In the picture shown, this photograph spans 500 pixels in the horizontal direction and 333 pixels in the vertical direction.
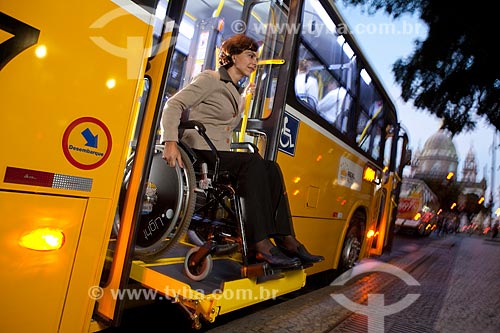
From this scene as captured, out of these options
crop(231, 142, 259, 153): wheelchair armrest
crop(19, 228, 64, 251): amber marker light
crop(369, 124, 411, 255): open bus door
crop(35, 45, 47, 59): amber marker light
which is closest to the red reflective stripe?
crop(19, 228, 64, 251): amber marker light

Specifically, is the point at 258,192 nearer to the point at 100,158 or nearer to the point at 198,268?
the point at 198,268

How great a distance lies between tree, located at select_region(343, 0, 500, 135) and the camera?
7496mm

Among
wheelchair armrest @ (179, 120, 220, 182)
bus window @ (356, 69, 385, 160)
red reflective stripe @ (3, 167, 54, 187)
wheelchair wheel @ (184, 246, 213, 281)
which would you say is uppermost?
bus window @ (356, 69, 385, 160)

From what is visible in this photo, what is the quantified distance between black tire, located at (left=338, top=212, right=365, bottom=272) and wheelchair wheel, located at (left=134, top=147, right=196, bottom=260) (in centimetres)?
321

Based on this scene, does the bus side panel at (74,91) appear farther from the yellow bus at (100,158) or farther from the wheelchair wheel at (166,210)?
the wheelchair wheel at (166,210)

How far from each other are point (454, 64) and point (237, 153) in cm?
859

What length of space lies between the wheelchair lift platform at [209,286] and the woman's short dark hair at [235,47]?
151cm

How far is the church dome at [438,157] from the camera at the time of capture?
61750 mm

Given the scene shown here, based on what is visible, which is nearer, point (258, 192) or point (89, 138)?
point (89, 138)

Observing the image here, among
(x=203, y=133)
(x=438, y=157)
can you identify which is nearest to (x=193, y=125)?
(x=203, y=133)

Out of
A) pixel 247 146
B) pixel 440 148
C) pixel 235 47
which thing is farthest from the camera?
pixel 440 148

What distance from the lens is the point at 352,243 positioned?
5.09m

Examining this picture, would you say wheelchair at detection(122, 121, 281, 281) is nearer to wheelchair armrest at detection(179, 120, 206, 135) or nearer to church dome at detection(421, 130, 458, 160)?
wheelchair armrest at detection(179, 120, 206, 135)

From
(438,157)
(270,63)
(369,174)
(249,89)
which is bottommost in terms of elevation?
(369,174)
